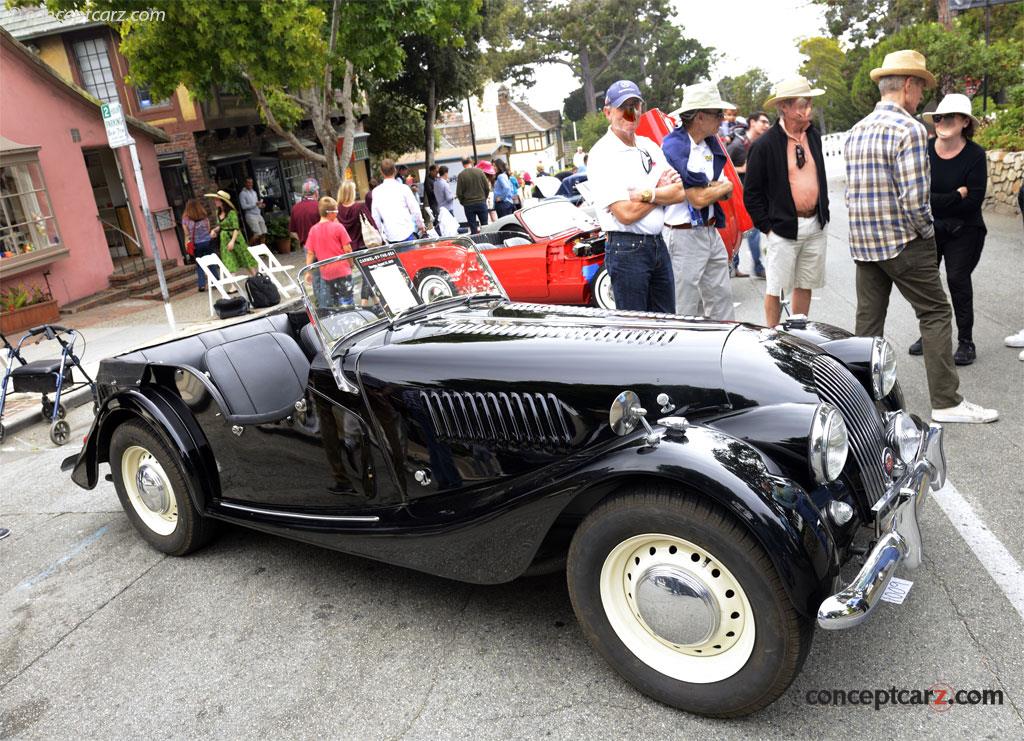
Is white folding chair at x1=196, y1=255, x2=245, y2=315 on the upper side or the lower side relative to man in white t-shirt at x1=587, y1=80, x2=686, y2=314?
lower

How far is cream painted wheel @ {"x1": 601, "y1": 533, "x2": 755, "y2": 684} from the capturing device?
2.49 meters

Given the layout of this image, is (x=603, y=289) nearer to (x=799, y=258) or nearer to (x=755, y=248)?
(x=755, y=248)

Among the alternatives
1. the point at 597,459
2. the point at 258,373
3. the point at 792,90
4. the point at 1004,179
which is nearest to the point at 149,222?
the point at 258,373

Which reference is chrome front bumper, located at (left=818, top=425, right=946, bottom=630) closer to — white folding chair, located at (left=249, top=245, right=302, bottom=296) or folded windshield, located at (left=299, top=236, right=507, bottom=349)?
folded windshield, located at (left=299, top=236, right=507, bottom=349)

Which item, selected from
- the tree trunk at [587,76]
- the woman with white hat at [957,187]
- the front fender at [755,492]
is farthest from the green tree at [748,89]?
the front fender at [755,492]

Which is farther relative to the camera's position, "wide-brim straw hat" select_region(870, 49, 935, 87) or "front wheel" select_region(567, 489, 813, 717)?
"wide-brim straw hat" select_region(870, 49, 935, 87)

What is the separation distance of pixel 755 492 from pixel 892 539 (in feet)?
1.74

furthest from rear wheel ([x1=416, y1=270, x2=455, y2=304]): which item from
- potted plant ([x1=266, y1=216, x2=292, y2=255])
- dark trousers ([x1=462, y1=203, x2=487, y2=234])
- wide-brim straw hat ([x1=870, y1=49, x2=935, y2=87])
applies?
potted plant ([x1=266, y1=216, x2=292, y2=255])

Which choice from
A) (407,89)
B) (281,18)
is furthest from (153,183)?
(407,89)

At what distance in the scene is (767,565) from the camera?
2.35m

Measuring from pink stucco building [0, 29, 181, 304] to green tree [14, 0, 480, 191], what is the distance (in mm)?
1497

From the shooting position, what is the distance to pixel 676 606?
2.55 m

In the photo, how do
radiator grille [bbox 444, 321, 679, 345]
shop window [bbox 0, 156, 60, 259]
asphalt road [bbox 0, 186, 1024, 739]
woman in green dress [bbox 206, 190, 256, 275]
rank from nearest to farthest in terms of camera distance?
1. asphalt road [bbox 0, 186, 1024, 739]
2. radiator grille [bbox 444, 321, 679, 345]
3. woman in green dress [bbox 206, 190, 256, 275]
4. shop window [bbox 0, 156, 60, 259]

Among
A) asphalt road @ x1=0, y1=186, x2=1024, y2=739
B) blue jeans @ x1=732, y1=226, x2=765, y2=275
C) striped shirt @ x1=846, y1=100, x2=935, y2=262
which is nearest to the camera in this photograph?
asphalt road @ x1=0, y1=186, x2=1024, y2=739
